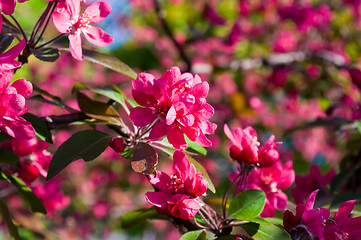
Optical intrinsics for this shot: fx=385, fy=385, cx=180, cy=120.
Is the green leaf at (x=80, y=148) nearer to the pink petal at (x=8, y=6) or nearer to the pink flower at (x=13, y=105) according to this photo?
the pink flower at (x=13, y=105)

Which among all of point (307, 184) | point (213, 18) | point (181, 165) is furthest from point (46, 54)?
point (213, 18)

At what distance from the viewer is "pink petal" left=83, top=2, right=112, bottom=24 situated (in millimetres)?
965

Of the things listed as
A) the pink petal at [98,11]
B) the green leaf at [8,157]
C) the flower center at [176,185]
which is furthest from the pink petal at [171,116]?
the green leaf at [8,157]

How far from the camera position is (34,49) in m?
0.90

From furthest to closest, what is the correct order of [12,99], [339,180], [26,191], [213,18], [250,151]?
[213,18] < [339,180] < [26,191] < [250,151] < [12,99]

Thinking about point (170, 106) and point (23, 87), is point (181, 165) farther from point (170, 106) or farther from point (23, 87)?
point (23, 87)

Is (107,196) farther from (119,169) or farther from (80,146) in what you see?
(80,146)

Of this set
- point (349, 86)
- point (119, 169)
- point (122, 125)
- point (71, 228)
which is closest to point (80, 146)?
point (122, 125)

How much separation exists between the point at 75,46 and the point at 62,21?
2.4 inches

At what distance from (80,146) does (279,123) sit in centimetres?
383

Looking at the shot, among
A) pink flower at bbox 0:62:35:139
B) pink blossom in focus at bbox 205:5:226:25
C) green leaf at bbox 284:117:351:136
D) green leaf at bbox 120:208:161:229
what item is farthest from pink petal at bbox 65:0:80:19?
pink blossom in focus at bbox 205:5:226:25

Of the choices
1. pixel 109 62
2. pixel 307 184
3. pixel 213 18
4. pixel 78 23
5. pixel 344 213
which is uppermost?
pixel 78 23

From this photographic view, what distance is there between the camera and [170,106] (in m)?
0.81

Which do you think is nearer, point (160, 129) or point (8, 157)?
point (160, 129)
